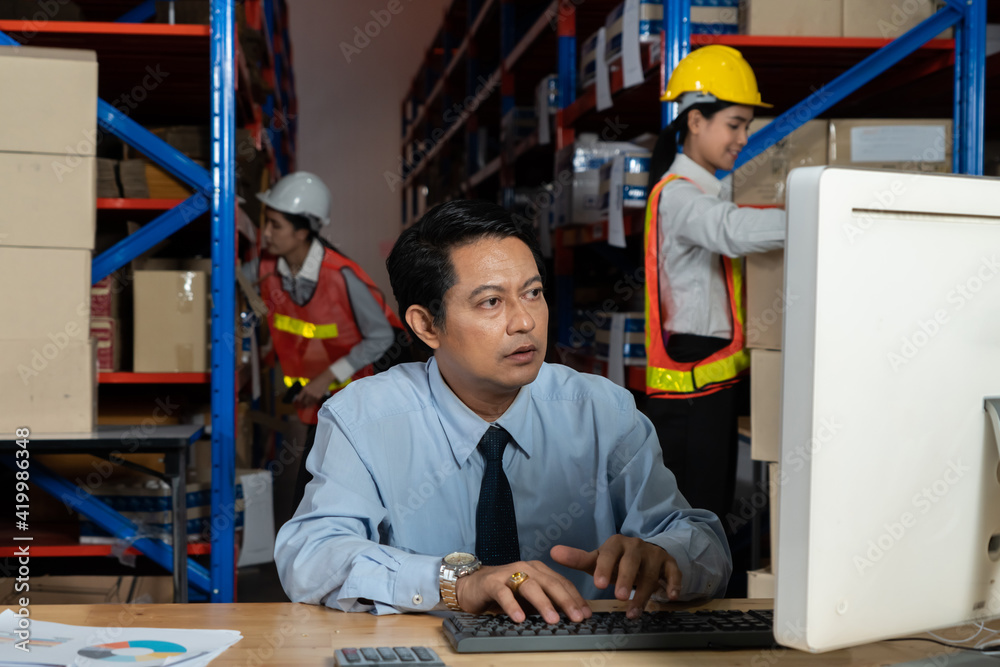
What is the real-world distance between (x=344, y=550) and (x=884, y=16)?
2.55 m

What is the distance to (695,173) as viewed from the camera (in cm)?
259

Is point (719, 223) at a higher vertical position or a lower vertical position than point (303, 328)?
higher

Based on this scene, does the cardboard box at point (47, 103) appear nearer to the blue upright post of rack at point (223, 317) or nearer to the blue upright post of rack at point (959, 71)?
the blue upright post of rack at point (223, 317)

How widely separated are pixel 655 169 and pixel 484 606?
2.00 metres

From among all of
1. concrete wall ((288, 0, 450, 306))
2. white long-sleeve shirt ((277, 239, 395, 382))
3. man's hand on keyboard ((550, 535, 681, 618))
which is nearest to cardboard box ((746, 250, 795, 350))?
man's hand on keyboard ((550, 535, 681, 618))

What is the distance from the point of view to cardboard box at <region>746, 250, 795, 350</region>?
2.33m

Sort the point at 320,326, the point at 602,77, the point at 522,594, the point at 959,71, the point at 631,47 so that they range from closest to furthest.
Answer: the point at 522,594
the point at 959,71
the point at 631,47
the point at 602,77
the point at 320,326

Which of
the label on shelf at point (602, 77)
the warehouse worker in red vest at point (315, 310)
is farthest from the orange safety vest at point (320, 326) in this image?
the label on shelf at point (602, 77)

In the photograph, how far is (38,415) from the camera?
7.45 ft

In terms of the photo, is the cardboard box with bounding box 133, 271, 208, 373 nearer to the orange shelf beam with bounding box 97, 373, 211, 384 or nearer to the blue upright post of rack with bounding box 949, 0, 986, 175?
the orange shelf beam with bounding box 97, 373, 211, 384

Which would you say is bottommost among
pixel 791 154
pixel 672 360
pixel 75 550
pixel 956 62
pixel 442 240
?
pixel 75 550

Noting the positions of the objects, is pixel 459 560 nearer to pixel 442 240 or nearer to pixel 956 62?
pixel 442 240

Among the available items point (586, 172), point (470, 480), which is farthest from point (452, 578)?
point (586, 172)

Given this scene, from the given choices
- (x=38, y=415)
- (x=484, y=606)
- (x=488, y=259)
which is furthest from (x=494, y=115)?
(x=484, y=606)
